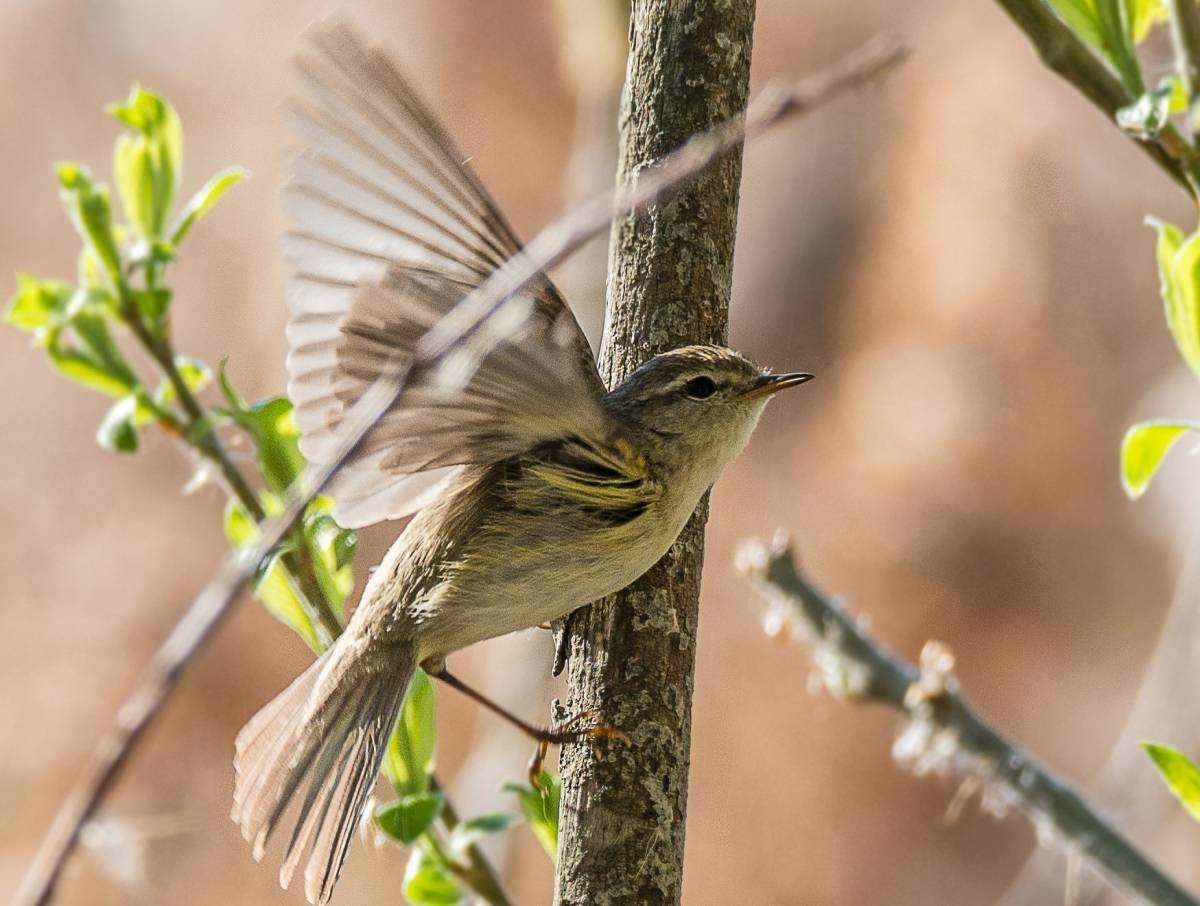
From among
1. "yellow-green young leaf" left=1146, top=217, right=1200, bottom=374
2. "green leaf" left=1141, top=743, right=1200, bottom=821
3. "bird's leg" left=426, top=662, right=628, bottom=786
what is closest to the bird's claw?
"bird's leg" left=426, top=662, right=628, bottom=786

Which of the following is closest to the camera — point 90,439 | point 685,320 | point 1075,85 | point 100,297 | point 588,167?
point 1075,85

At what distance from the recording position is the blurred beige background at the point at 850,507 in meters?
4.92

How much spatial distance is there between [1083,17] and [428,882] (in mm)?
1382

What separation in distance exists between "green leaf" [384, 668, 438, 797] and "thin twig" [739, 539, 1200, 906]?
0.57 metres

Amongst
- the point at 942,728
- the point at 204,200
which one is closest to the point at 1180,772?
the point at 942,728

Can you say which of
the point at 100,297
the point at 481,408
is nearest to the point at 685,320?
the point at 481,408

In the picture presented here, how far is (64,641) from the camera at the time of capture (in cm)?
554

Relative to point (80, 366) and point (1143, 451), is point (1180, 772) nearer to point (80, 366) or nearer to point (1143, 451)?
point (1143, 451)

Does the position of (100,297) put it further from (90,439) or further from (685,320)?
(90,439)

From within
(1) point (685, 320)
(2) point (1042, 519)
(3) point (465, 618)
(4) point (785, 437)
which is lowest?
(2) point (1042, 519)

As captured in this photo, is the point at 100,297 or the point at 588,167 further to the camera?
the point at 588,167

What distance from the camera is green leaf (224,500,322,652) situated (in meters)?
1.88

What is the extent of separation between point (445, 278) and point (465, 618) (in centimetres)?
64

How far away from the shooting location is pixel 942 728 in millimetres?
1810
